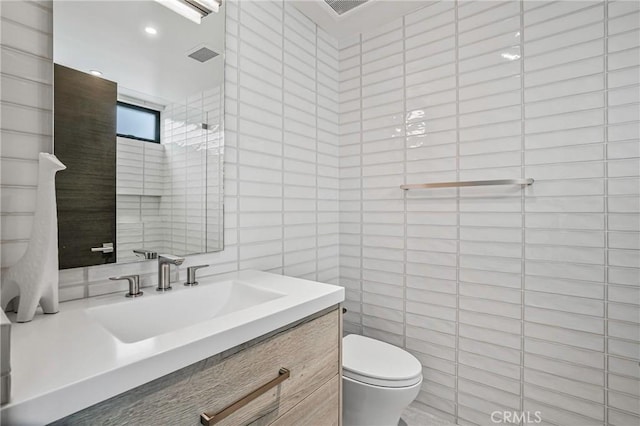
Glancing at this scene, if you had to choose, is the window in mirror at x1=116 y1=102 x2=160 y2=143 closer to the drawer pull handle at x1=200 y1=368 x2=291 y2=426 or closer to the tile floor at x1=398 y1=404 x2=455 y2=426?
the drawer pull handle at x1=200 y1=368 x2=291 y2=426

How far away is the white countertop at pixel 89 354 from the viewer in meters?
0.48

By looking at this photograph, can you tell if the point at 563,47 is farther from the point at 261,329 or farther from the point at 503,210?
the point at 261,329

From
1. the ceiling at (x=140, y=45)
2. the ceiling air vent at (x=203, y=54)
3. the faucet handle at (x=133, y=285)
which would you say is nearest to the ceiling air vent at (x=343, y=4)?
the ceiling at (x=140, y=45)

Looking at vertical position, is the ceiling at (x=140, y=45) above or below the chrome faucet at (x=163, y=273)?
above

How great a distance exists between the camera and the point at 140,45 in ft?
3.74

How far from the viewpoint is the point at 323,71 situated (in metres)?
1.97

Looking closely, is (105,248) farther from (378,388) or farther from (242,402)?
(378,388)

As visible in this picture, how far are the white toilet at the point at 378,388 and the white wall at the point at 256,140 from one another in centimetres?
61

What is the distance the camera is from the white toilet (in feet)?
4.34

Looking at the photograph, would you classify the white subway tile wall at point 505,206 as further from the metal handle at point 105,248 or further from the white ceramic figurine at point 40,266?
the white ceramic figurine at point 40,266

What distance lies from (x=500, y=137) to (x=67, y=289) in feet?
6.11

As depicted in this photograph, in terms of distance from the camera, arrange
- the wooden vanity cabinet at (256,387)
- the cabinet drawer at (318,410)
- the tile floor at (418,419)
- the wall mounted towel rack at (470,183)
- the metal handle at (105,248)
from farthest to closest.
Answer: the tile floor at (418,419) → the wall mounted towel rack at (470,183) → the metal handle at (105,248) → the cabinet drawer at (318,410) → the wooden vanity cabinet at (256,387)

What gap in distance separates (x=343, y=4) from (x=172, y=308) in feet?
5.69

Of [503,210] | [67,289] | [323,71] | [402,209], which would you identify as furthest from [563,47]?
[67,289]
